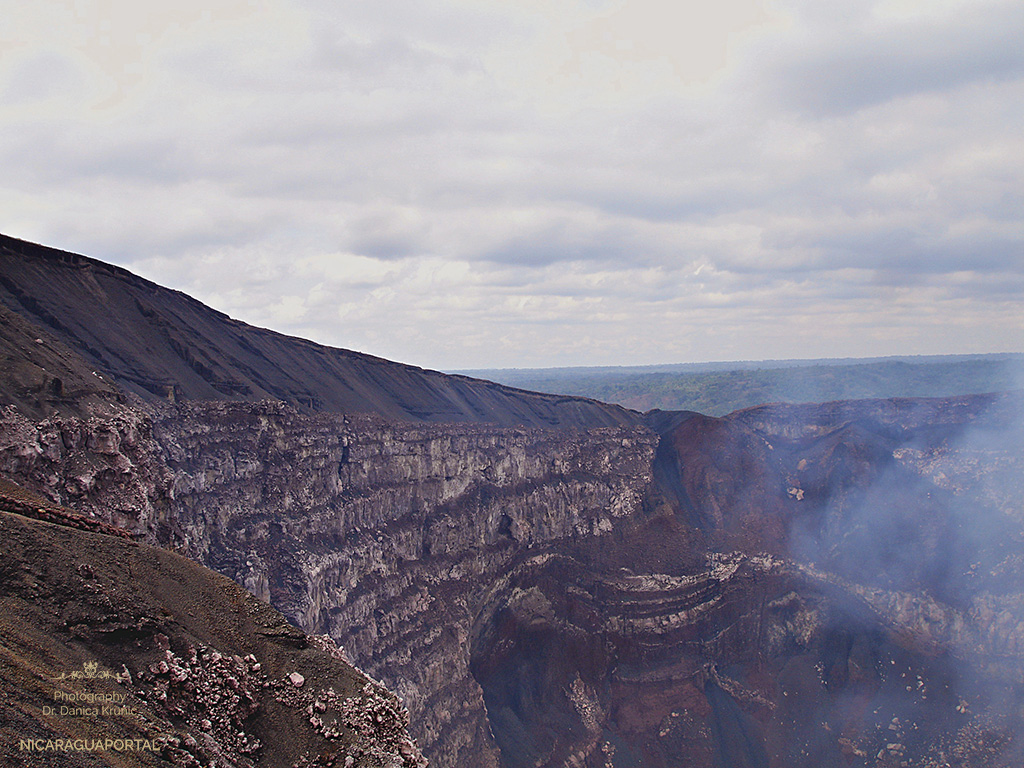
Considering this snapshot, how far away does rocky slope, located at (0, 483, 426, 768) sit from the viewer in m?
13.2

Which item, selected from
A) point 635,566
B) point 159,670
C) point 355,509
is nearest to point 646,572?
point 635,566

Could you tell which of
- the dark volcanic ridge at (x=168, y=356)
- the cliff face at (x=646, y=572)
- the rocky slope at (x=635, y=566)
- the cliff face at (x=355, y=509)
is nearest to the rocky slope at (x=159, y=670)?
the cliff face at (x=355, y=509)

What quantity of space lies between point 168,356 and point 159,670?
3927 cm

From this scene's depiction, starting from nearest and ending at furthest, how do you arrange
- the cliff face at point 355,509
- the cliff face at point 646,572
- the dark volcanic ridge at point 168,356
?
1. the cliff face at point 355,509
2. the dark volcanic ridge at point 168,356
3. the cliff face at point 646,572

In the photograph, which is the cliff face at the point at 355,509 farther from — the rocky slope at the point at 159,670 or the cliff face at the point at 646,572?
the rocky slope at the point at 159,670

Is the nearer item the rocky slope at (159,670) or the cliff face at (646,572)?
the rocky slope at (159,670)

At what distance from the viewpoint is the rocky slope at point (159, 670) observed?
13195mm

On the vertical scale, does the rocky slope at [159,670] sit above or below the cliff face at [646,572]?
above

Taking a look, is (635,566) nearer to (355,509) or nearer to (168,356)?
(355,509)

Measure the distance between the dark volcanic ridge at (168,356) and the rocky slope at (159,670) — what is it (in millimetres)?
12796

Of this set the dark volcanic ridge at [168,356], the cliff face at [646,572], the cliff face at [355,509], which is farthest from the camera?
the cliff face at [646,572]

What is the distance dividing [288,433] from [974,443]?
67.1 meters

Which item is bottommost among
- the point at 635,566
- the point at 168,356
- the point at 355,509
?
the point at 635,566

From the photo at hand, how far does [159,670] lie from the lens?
16062mm
